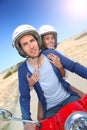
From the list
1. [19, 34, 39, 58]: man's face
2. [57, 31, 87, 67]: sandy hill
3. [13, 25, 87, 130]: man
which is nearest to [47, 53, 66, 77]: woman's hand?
[13, 25, 87, 130]: man

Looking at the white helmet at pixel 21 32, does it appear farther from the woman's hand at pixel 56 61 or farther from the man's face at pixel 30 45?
the woman's hand at pixel 56 61

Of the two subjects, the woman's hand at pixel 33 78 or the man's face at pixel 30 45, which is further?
the man's face at pixel 30 45

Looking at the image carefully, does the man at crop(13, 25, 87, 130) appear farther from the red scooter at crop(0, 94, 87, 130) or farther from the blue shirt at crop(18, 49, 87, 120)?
the red scooter at crop(0, 94, 87, 130)

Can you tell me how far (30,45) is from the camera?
4.82 meters

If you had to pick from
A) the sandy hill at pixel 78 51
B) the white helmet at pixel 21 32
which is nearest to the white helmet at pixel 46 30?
the white helmet at pixel 21 32

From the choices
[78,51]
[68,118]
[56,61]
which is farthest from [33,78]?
[78,51]

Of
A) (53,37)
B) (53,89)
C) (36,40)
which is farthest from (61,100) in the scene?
(53,37)

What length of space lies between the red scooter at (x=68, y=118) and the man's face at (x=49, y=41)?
4291 millimetres

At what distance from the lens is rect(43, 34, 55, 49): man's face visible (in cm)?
783

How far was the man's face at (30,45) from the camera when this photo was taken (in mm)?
4812

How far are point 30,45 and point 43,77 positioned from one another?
1.60 ft

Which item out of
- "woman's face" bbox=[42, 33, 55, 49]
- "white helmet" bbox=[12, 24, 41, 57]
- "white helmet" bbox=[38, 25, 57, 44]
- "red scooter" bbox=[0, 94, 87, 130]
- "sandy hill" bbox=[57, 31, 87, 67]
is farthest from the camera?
"sandy hill" bbox=[57, 31, 87, 67]

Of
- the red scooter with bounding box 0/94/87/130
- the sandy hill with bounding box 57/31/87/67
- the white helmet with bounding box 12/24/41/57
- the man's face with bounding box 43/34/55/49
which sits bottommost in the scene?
the sandy hill with bounding box 57/31/87/67

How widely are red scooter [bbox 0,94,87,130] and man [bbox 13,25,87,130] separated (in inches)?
38.0
